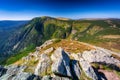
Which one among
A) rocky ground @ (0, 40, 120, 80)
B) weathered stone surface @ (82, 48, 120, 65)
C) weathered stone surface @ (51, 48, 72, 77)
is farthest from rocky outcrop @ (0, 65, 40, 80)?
weathered stone surface @ (82, 48, 120, 65)

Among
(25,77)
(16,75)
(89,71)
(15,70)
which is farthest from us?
(89,71)

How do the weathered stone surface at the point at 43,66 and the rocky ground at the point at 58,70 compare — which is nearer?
the rocky ground at the point at 58,70

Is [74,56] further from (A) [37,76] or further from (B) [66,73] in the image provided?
(A) [37,76]

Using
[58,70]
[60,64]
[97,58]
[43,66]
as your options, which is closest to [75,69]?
[60,64]

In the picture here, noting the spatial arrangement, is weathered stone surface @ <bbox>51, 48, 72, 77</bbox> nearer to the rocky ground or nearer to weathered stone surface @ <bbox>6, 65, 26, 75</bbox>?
the rocky ground

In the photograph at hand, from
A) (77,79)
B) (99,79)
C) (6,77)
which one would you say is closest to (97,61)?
(99,79)

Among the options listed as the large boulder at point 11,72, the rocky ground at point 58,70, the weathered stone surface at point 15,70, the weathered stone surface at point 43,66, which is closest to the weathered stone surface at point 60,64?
the rocky ground at point 58,70

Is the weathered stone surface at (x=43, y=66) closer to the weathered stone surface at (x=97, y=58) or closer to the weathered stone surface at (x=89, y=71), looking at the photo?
the weathered stone surface at (x=89, y=71)

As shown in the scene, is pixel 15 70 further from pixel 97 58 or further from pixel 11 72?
pixel 97 58

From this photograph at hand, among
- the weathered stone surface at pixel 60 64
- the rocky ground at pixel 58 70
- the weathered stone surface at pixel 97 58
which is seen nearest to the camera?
the rocky ground at pixel 58 70
